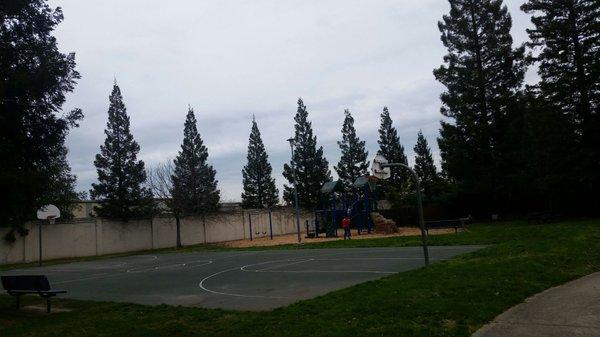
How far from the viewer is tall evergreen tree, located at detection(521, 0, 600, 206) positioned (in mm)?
30359

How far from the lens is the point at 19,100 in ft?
34.3

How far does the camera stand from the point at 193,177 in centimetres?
4619

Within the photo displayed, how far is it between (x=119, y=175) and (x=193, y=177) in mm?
6255

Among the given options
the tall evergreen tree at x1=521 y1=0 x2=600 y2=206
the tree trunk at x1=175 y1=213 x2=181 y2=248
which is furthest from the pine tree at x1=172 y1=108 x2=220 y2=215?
the tall evergreen tree at x1=521 y1=0 x2=600 y2=206

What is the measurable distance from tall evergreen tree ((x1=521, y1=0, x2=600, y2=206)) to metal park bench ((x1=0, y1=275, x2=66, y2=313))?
92.9 feet

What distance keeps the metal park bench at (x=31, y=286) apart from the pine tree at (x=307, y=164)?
46113 mm

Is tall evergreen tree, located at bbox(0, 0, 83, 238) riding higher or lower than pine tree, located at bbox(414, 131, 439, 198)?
lower

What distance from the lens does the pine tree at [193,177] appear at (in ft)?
141

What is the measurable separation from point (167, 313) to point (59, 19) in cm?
680

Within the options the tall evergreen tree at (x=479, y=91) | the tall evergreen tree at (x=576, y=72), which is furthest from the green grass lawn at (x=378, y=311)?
the tall evergreen tree at (x=479, y=91)

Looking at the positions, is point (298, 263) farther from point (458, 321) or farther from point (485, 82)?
point (485, 82)

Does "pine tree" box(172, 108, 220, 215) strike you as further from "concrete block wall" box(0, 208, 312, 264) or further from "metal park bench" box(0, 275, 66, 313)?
"metal park bench" box(0, 275, 66, 313)

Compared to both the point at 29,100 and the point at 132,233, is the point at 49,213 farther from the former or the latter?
the point at 29,100

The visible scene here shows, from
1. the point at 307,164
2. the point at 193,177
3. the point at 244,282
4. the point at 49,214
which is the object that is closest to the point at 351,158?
the point at 307,164
